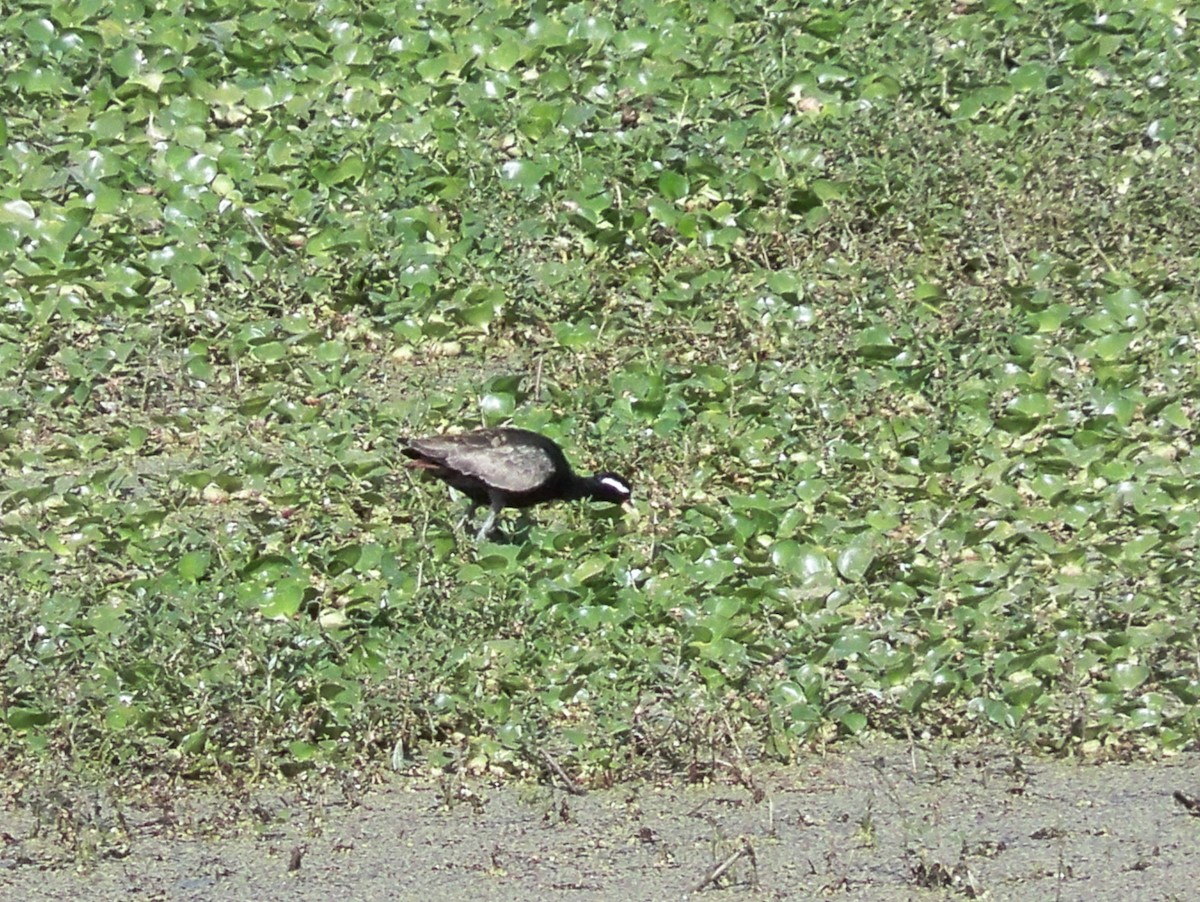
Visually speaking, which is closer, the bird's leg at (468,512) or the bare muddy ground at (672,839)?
the bare muddy ground at (672,839)

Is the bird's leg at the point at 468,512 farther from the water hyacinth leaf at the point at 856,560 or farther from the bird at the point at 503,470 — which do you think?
the water hyacinth leaf at the point at 856,560

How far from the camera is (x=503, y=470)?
23.2 ft

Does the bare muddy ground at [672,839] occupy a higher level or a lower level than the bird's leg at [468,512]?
higher

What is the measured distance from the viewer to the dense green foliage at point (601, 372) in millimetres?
5953

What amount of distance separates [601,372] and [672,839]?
2.97m

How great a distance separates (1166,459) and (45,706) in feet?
11.3

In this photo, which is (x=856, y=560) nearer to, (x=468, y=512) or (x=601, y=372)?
(x=468, y=512)

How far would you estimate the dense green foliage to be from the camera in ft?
19.5

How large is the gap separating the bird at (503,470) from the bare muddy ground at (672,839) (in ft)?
5.04

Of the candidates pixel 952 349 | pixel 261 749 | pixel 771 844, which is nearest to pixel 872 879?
pixel 771 844

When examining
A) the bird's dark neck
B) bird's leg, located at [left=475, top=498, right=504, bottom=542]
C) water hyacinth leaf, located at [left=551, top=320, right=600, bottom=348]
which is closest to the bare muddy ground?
bird's leg, located at [left=475, top=498, right=504, bottom=542]

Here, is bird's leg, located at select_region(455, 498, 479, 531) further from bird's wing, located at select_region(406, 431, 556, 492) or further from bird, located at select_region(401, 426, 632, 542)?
bird's wing, located at select_region(406, 431, 556, 492)

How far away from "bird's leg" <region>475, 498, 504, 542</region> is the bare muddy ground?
1.40 m

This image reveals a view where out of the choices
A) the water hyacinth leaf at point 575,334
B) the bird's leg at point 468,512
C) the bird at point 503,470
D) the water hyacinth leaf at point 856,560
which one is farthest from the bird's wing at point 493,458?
the water hyacinth leaf at point 856,560
